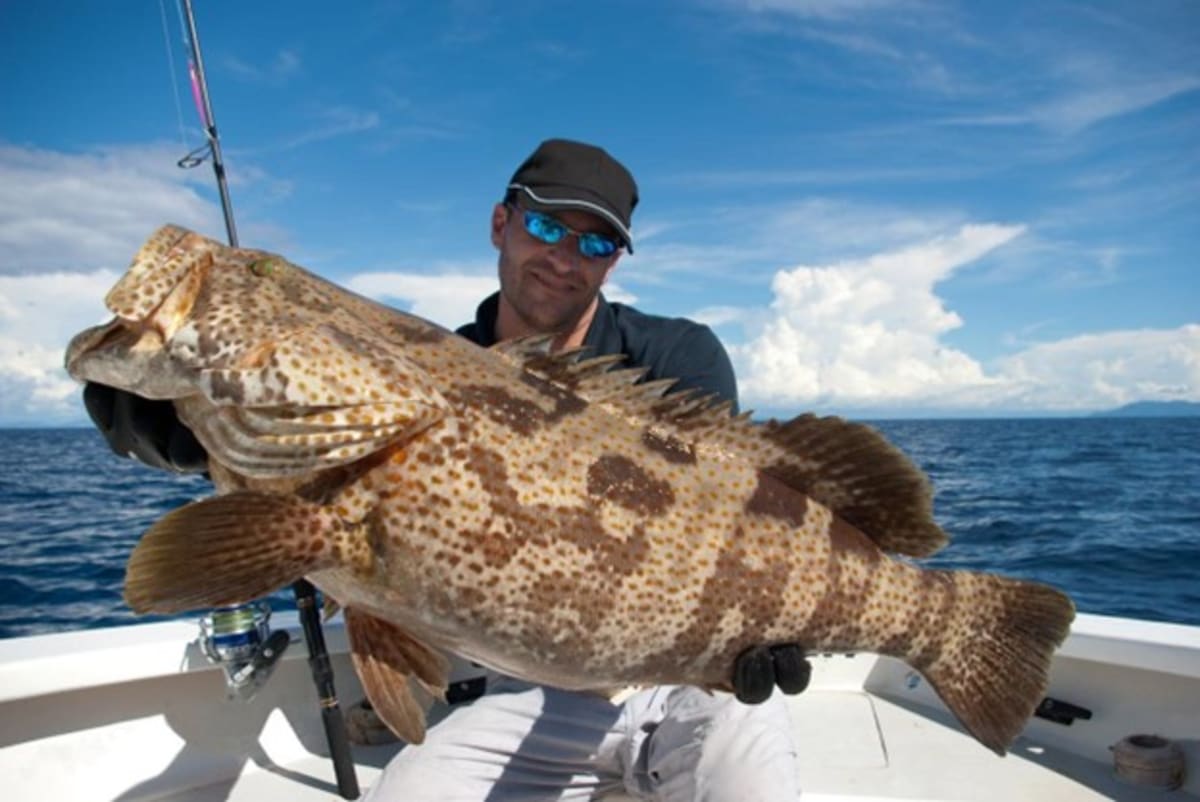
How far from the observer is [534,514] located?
2826mm

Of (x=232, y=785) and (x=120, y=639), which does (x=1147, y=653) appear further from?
(x=120, y=639)

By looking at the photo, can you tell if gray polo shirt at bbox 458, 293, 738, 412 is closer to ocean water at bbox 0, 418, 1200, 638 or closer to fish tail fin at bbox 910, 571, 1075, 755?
ocean water at bbox 0, 418, 1200, 638

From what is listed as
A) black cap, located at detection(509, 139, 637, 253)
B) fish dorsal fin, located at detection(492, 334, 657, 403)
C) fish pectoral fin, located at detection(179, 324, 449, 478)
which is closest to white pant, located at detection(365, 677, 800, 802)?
fish dorsal fin, located at detection(492, 334, 657, 403)

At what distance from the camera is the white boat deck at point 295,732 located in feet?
15.1

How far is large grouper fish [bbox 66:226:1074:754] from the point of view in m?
2.58

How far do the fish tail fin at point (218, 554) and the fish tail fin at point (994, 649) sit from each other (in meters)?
2.51

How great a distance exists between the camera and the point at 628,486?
3.02 metres

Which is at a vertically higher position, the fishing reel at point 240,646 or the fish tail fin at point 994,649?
the fish tail fin at point 994,649

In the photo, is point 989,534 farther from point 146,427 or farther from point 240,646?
point 146,427

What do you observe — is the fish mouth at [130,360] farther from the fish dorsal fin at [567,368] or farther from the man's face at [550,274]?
the man's face at [550,274]

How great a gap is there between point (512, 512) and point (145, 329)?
1324 mm

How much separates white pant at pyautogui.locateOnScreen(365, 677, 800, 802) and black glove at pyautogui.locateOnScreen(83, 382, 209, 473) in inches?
72.3

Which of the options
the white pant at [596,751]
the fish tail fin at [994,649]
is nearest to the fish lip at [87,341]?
the white pant at [596,751]

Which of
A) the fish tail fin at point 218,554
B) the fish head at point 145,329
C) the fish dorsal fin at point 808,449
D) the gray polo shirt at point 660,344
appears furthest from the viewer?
the gray polo shirt at point 660,344
